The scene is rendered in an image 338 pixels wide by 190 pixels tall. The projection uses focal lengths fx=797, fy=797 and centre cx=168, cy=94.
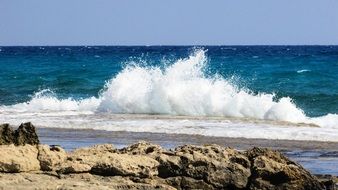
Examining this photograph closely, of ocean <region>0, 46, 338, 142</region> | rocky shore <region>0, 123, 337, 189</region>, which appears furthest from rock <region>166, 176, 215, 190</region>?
ocean <region>0, 46, 338, 142</region>

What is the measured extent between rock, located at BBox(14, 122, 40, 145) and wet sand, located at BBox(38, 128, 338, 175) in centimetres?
416

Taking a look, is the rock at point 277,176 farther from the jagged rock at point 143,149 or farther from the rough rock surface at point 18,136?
the rough rock surface at point 18,136

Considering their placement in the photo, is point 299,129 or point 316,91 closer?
point 299,129

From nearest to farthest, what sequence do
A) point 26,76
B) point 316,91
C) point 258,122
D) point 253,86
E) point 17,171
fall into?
1. point 17,171
2. point 258,122
3. point 316,91
4. point 253,86
5. point 26,76

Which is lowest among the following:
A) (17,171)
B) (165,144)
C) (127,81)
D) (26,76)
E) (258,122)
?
(17,171)

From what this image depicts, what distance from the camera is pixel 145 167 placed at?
22.1 feet

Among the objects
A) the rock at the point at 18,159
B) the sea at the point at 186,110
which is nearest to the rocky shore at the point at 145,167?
the rock at the point at 18,159

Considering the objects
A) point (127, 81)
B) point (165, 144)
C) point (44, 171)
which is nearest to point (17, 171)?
point (44, 171)

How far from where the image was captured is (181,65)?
24531 mm

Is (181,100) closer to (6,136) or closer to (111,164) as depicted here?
(6,136)

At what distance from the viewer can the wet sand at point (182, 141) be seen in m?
11.4

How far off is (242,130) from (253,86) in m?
16.7

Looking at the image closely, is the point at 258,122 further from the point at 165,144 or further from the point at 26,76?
the point at 26,76

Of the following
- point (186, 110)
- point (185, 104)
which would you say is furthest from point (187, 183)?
point (185, 104)
